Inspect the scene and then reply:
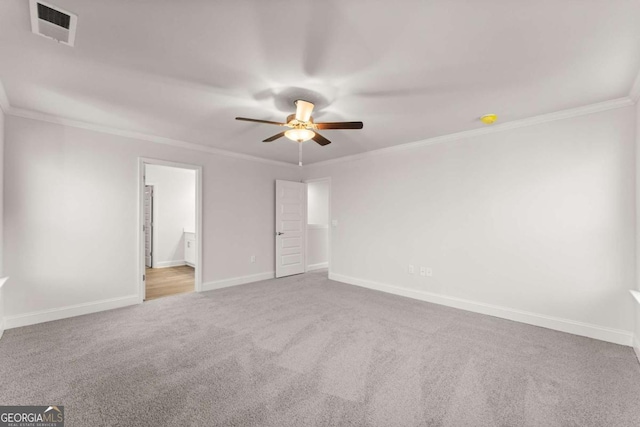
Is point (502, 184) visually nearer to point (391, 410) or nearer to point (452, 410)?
point (452, 410)

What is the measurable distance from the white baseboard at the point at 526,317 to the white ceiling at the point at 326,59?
2339 mm

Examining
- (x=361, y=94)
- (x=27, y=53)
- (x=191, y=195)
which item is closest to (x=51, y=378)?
(x=27, y=53)

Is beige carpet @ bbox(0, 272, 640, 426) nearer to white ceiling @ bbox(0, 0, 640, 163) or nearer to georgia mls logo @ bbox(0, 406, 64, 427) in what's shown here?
georgia mls logo @ bbox(0, 406, 64, 427)

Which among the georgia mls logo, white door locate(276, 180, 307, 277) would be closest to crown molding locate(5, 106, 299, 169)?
white door locate(276, 180, 307, 277)

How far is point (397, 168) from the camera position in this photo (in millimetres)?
4594

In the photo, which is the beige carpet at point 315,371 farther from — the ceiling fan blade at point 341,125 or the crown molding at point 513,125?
the crown molding at point 513,125

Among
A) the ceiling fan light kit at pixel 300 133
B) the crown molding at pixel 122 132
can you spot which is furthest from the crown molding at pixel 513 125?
the crown molding at pixel 122 132

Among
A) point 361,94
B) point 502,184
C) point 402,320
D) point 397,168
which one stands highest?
point 361,94

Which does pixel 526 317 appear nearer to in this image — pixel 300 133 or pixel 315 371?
pixel 315 371

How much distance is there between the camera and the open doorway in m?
6.64

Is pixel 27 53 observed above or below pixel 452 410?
above

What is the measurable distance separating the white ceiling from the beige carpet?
2.42 m

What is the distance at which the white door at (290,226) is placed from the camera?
5730mm

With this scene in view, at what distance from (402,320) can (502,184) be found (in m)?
2.13
